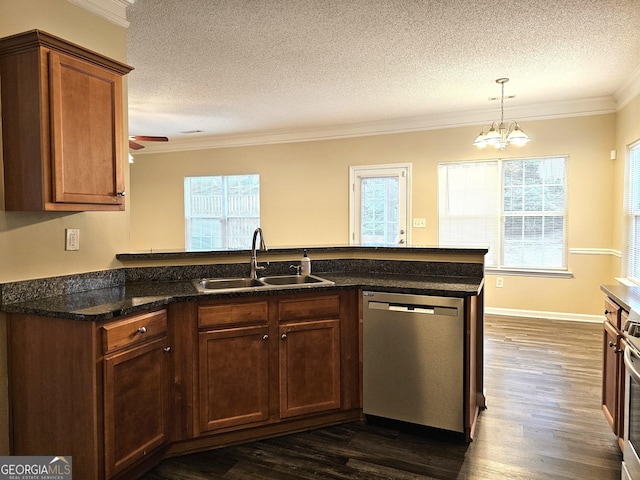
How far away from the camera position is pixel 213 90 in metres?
4.62

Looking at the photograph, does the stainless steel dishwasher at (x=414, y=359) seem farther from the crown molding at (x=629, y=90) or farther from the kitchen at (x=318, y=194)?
the crown molding at (x=629, y=90)

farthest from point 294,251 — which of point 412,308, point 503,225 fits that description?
point 503,225

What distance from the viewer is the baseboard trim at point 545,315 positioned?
517 cm

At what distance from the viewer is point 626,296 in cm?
228

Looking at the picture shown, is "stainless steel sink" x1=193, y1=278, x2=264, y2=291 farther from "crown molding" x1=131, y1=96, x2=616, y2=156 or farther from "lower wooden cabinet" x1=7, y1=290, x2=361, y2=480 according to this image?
"crown molding" x1=131, y1=96, x2=616, y2=156

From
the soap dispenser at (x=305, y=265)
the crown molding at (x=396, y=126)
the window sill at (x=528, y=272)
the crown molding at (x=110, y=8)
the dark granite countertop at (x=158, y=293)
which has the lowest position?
the window sill at (x=528, y=272)

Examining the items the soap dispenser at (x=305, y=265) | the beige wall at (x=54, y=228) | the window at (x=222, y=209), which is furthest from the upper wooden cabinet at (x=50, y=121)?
the window at (x=222, y=209)

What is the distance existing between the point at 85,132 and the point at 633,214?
487cm

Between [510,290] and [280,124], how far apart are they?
389 cm

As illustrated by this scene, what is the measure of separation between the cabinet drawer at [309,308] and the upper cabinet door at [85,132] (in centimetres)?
107

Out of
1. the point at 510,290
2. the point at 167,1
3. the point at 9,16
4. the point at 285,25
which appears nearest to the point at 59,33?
the point at 9,16

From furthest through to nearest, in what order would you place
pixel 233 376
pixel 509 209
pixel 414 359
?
pixel 509 209, pixel 414 359, pixel 233 376

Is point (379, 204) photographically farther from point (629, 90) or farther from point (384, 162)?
point (629, 90)

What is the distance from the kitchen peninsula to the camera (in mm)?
1878
